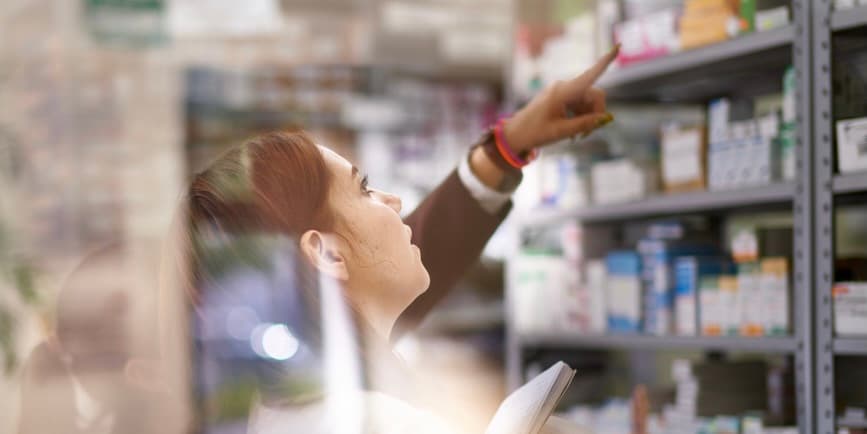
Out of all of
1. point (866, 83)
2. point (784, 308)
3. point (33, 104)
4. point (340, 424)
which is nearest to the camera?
point (340, 424)

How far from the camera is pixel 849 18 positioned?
2520 millimetres

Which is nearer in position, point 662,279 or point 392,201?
point 392,201

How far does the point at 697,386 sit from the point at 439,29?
361 centimetres

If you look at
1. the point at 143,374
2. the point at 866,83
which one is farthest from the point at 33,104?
the point at 866,83

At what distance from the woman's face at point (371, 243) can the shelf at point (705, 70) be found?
1.68m

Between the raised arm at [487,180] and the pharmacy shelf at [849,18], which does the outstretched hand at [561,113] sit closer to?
the raised arm at [487,180]

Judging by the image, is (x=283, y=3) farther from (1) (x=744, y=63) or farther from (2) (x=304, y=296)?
(2) (x=304, y=296)

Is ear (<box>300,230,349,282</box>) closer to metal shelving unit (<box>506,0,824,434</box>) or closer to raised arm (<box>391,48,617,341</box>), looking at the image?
raised arm (<box>391,48,617,341</box>)

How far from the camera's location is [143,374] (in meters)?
2.65

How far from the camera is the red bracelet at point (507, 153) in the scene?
199cm

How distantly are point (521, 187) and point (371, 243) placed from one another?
2699mm

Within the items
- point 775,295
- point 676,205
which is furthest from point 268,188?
point 676,205

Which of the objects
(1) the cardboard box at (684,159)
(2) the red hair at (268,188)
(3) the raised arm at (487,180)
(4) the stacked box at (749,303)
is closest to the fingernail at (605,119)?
(3) the raised arm at (487,180)

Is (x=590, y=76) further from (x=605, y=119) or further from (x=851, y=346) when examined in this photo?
(x=851, y=346)
